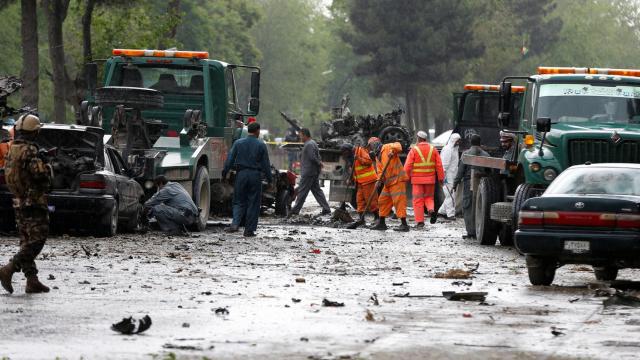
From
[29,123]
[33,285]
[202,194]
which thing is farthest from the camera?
[202,194]

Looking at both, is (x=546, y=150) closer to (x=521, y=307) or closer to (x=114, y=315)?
(x=521, y=307)

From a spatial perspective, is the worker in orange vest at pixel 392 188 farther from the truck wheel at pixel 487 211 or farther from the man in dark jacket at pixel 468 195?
the truck wheel at pixel 487 211

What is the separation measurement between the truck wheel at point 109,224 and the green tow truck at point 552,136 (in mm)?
5222

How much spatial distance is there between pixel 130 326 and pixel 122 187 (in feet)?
36.2

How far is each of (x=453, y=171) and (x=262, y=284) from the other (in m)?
15.7

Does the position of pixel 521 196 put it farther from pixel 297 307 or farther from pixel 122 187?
pixel 297 307

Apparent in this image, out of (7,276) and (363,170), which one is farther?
(363,170)

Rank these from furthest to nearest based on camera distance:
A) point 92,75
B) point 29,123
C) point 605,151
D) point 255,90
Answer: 1. point 92,75
2. point 255,90
3. point 605,151
4. point 29,123

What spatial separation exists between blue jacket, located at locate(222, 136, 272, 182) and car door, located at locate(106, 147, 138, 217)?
5.34ft

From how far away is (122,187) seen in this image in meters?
21.5

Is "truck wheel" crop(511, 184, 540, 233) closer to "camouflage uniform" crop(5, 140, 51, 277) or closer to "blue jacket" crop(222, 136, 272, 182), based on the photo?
"blue jacket" crop(222, 136, 272, 182)

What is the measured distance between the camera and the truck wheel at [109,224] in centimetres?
2072

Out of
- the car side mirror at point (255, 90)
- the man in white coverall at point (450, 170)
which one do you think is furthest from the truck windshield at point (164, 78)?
the man in white coverall at point (450, 170)

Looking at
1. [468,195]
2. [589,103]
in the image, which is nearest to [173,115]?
[468,195]
